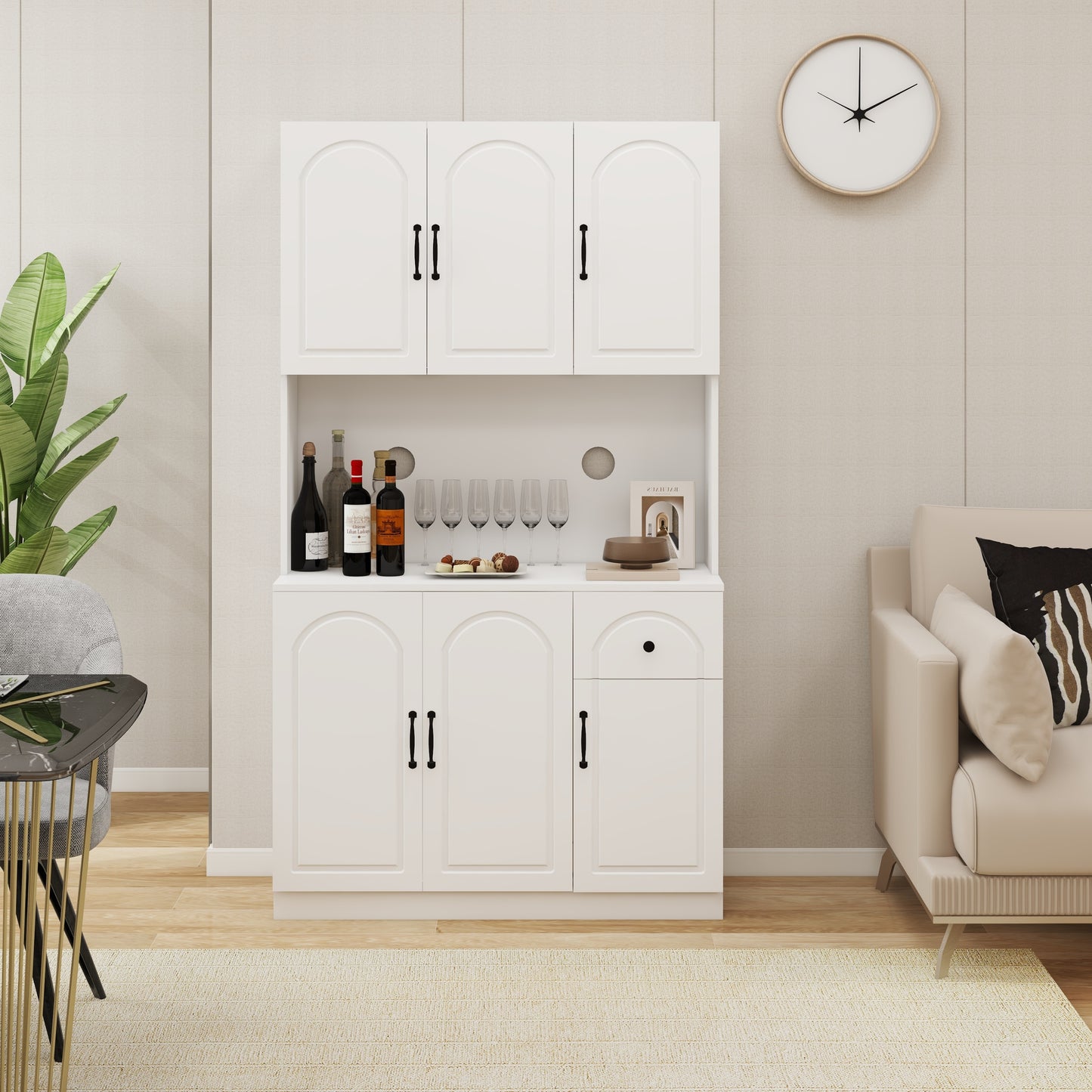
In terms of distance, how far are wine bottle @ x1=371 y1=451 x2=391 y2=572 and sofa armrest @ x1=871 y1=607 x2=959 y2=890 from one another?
4.36 feet

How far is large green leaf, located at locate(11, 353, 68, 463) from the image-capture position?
300cm

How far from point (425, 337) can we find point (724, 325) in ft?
2.72

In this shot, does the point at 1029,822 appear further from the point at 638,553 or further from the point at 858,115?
the point at 858,115

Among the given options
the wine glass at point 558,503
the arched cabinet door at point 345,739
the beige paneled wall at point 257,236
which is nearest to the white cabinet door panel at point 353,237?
the beige paneled wall at point 257,236

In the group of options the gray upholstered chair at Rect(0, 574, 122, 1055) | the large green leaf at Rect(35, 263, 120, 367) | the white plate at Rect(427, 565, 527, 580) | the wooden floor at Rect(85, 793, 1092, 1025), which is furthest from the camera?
the large green leaf at Rect(35, 263, 120, 367)

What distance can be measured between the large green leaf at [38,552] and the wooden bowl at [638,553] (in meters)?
1.55

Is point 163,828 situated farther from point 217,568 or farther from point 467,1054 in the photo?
point 467,1054

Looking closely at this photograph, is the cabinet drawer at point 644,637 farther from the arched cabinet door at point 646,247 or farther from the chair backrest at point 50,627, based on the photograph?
the chair backrest at point 50,627

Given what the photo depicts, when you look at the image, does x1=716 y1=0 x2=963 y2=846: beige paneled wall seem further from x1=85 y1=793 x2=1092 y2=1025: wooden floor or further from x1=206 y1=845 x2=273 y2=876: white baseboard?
x1=206 y1=845 x2=273 y2=876: white baseboard

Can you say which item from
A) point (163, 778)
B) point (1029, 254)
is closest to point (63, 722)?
point (163, 778)

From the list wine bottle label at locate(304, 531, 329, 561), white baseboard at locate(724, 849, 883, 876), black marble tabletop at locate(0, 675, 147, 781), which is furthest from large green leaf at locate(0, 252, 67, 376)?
white baseboard at locate(724, 849, 883, 876)

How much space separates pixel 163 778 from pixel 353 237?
6.85 feet

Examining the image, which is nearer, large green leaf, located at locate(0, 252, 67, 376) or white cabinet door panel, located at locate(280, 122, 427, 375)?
white cabinet door panel, located at locate(280, 122, 427, 375)

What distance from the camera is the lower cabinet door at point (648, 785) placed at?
258cm
